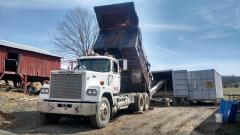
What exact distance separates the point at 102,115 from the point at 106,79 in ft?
5.97

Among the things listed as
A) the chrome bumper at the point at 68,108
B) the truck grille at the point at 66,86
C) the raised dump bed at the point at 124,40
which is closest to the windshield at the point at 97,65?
the truck grille at the point at 66,86

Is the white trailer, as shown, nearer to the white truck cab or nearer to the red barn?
the white truck cab

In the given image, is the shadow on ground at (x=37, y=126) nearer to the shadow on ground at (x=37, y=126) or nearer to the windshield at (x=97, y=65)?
the shadow on ground at (x=37, y=126)

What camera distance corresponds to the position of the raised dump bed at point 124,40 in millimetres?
15930

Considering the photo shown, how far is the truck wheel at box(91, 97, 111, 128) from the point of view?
10992 millimetres

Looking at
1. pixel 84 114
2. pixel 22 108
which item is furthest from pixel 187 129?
pixel 22 108

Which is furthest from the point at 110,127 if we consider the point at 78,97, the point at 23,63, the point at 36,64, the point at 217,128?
the point at 36,64

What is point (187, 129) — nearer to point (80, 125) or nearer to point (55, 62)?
point (80, 125)

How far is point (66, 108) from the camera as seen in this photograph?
11102 millimetres

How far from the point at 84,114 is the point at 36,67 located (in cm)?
2037

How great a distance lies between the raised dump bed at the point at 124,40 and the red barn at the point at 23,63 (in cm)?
1234

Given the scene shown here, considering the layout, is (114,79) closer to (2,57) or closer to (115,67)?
(115,67)

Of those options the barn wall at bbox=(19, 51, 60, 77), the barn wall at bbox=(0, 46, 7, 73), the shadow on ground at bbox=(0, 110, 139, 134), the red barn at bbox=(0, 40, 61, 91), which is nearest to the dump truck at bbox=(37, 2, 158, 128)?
the shadow on ground at bbox=(0, 110, 139, 134)

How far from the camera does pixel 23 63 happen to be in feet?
91.0
